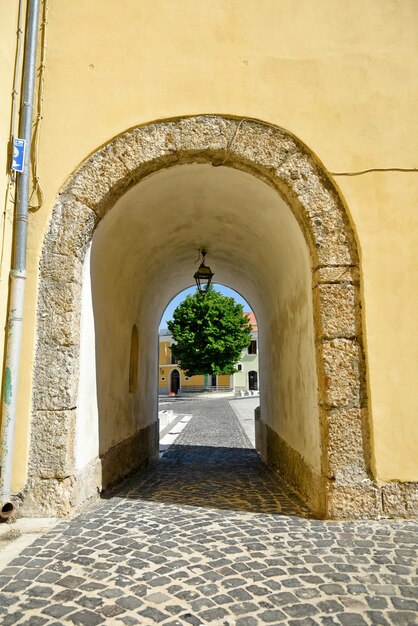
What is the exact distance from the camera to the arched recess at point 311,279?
11.9 feet

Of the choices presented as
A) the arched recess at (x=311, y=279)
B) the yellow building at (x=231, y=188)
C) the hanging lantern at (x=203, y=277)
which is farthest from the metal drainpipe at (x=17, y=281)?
the hanging lantern at (x=203, y=277)

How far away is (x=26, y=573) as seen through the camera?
8.63ft

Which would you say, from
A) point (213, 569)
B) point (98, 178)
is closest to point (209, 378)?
point (98, 178)

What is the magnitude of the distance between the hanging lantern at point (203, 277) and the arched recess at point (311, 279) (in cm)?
269

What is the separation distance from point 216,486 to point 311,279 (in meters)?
2.68

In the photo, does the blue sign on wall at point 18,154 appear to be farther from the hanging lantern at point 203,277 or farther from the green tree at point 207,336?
the green tree at point 207,336

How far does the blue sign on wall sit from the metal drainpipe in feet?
0.10

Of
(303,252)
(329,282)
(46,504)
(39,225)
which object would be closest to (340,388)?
(329,282)

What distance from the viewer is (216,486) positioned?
5.07 meters

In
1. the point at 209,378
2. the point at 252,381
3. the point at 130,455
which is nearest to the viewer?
the point at 130,455

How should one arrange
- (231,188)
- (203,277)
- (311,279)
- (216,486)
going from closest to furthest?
(311,279) → (231,188) → (216,486) → (203,277)

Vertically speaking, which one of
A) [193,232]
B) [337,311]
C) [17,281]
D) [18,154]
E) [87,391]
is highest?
[193,232]

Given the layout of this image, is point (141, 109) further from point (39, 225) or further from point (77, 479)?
point (77, 479)

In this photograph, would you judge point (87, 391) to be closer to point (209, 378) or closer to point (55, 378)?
point (55, 378)
